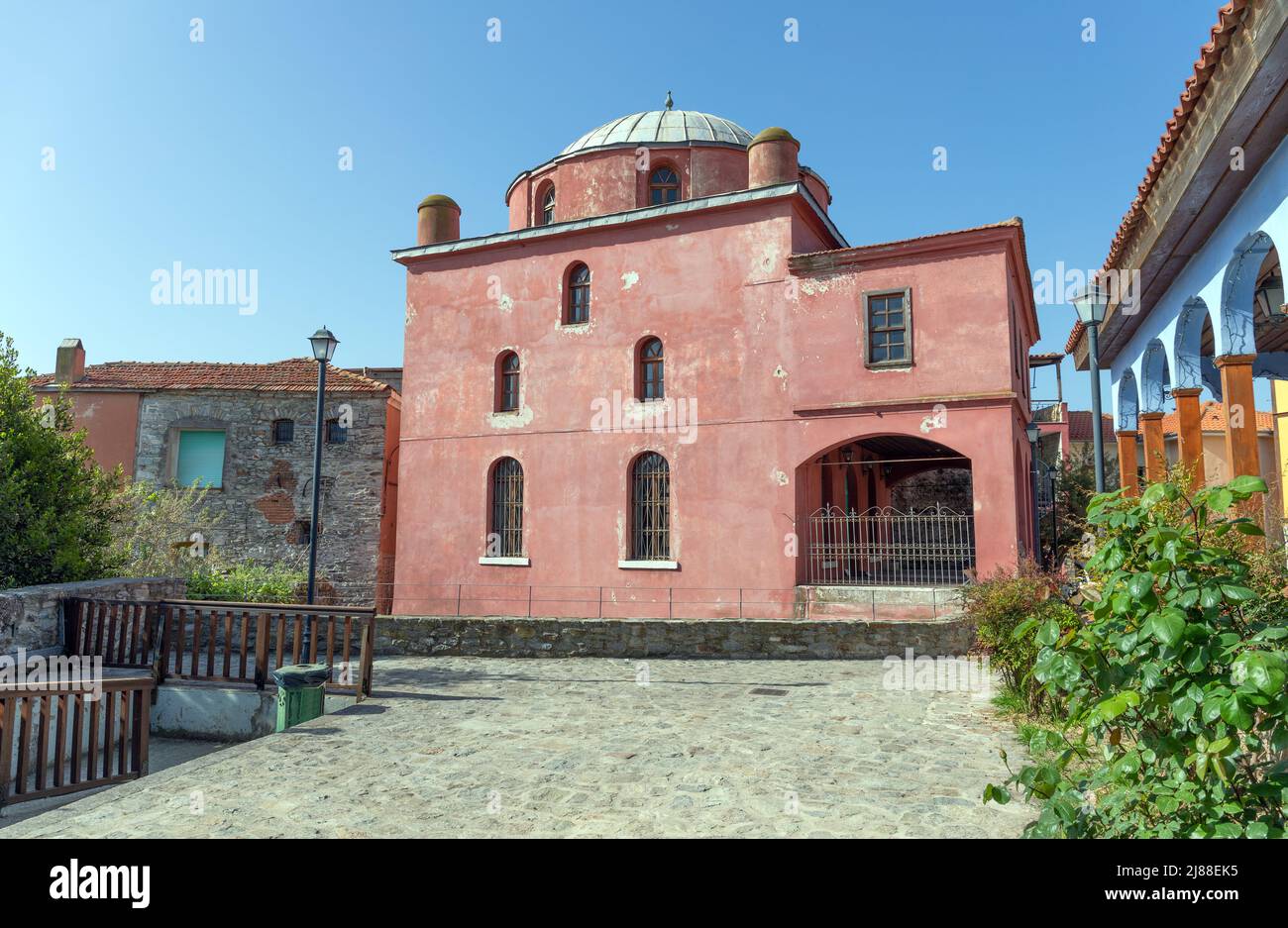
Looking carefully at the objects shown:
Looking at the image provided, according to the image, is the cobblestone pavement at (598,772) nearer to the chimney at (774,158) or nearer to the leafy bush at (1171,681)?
the leafy bush at (1171,681)

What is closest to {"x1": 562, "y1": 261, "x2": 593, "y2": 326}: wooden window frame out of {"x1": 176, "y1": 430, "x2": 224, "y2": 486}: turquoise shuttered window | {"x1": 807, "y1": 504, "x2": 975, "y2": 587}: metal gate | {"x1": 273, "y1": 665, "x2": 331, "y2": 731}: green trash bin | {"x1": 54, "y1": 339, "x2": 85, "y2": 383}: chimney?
{"x1": 807, "y1": 504, "x2": 975, "y2": 587}: metal gate

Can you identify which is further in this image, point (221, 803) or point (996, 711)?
point (996, 711)

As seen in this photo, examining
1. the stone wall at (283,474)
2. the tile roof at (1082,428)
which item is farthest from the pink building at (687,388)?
the tile roof at (1082,428)

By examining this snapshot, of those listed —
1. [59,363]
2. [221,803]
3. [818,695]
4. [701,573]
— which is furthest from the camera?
[59,363]

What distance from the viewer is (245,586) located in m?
15.7

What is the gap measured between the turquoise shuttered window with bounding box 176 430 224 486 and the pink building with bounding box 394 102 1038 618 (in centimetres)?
841

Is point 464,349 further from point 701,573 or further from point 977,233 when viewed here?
point 977,233

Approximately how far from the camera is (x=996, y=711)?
7.93 meters

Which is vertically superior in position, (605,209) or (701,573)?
(605,209)

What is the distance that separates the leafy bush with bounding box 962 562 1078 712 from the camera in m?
7.67

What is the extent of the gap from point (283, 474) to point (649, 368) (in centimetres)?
1255

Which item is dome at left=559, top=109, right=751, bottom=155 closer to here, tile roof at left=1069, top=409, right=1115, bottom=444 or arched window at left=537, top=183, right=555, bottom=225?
arched window at left=537, top=183, right=555, bottom=225

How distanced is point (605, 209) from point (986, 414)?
393 inches

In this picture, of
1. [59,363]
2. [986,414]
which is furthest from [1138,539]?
[59,363]
